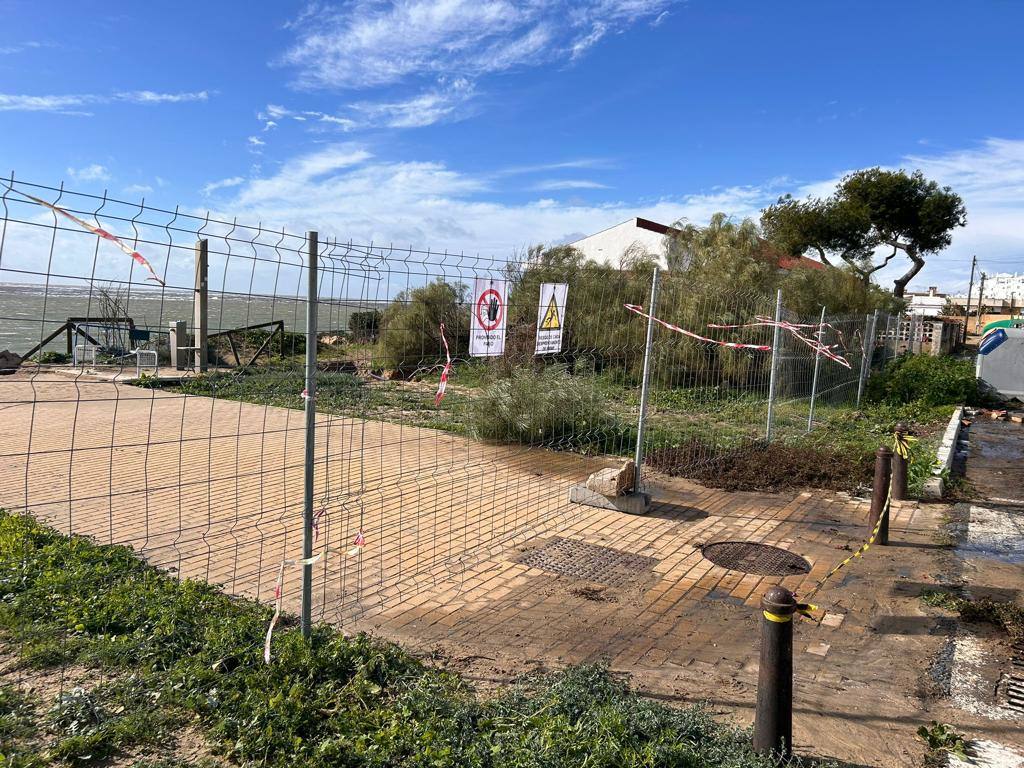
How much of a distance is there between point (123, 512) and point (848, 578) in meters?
6.32

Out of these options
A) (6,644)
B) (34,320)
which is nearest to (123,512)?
(6,644)

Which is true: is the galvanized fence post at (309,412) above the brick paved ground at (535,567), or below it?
above

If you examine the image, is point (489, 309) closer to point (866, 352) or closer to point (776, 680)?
point (776, 680)

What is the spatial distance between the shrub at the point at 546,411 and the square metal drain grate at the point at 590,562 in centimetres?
393

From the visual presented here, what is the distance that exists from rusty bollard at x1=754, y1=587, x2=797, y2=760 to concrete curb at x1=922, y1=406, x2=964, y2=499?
19.4 feet

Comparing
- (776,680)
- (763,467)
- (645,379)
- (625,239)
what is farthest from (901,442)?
(625,239)

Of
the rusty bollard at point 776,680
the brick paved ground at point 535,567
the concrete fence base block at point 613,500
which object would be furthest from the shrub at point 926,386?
the rusty bollard at point 776,680

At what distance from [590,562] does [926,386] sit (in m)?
13.2

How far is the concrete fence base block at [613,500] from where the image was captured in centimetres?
728

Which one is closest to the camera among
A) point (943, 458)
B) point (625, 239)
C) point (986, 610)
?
point (986, 610)

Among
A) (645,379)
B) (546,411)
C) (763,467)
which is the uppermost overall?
(645,379)

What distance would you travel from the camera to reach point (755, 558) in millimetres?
6090

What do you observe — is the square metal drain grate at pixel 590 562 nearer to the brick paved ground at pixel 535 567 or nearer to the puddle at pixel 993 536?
the brick paved ground at pixel 535 567

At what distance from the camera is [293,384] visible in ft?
51.2
